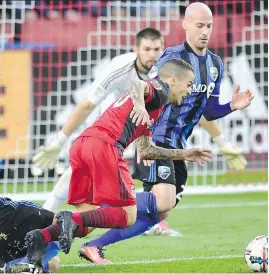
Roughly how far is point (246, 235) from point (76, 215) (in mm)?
2947

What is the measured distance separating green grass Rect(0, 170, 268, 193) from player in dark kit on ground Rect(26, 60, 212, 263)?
6102mm

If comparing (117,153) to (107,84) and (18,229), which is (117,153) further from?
(107,84)

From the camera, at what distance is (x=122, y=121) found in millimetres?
6172

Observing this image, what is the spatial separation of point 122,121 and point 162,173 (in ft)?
3.86

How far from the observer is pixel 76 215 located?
19.5 feet

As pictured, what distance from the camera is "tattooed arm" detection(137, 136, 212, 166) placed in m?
6.18

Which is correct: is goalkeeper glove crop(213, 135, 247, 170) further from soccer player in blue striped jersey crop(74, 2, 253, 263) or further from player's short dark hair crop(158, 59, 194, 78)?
player's short dark hair crop(158, 59, 194, 78)

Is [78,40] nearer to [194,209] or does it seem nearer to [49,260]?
[194,209]

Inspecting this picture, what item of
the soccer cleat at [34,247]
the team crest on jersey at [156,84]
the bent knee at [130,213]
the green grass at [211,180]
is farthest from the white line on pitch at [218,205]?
the soccer cleat at [34,247]

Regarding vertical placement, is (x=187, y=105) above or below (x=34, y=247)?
above

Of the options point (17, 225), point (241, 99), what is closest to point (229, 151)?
point (241, 99)

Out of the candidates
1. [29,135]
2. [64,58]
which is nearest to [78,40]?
[64,58]

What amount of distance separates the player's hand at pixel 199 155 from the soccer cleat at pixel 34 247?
1.15 m

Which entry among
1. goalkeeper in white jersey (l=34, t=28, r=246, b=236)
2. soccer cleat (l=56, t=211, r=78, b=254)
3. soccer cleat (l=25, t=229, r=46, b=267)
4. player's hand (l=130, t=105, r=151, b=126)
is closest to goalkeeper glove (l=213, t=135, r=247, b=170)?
goalkeeper in white jersey (l=34, t=28, r=246, b=236)
